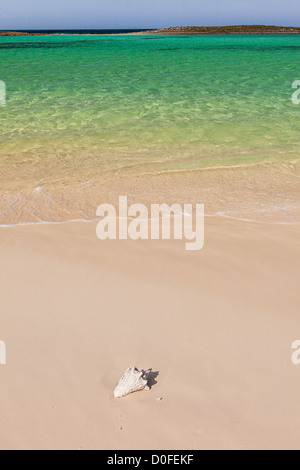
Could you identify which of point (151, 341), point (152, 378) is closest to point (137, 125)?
point (151, 341)

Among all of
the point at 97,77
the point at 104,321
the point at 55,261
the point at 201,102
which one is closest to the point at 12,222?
the point at 55,261

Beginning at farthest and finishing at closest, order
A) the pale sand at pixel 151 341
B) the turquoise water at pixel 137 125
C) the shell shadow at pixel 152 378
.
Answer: the turquoise water at pixel 137 125 → the shell shadow at pixel 152 378 → the pale sand at pixel 151 341

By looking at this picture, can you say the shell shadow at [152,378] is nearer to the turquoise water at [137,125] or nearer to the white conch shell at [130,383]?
the white conch shell at [130,383]

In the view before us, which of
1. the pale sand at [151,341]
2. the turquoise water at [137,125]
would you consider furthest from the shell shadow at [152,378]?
the turquoise water at [137,125]

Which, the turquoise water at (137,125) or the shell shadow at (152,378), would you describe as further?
the turquoise water at (137,125)

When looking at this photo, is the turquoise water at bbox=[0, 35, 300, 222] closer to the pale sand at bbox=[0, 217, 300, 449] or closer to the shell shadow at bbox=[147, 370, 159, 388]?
the pale sand at bbox=[0, 217, 300, 449]

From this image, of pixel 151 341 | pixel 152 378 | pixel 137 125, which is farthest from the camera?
pixel 137 125

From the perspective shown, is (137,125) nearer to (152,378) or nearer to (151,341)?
(151,341)
